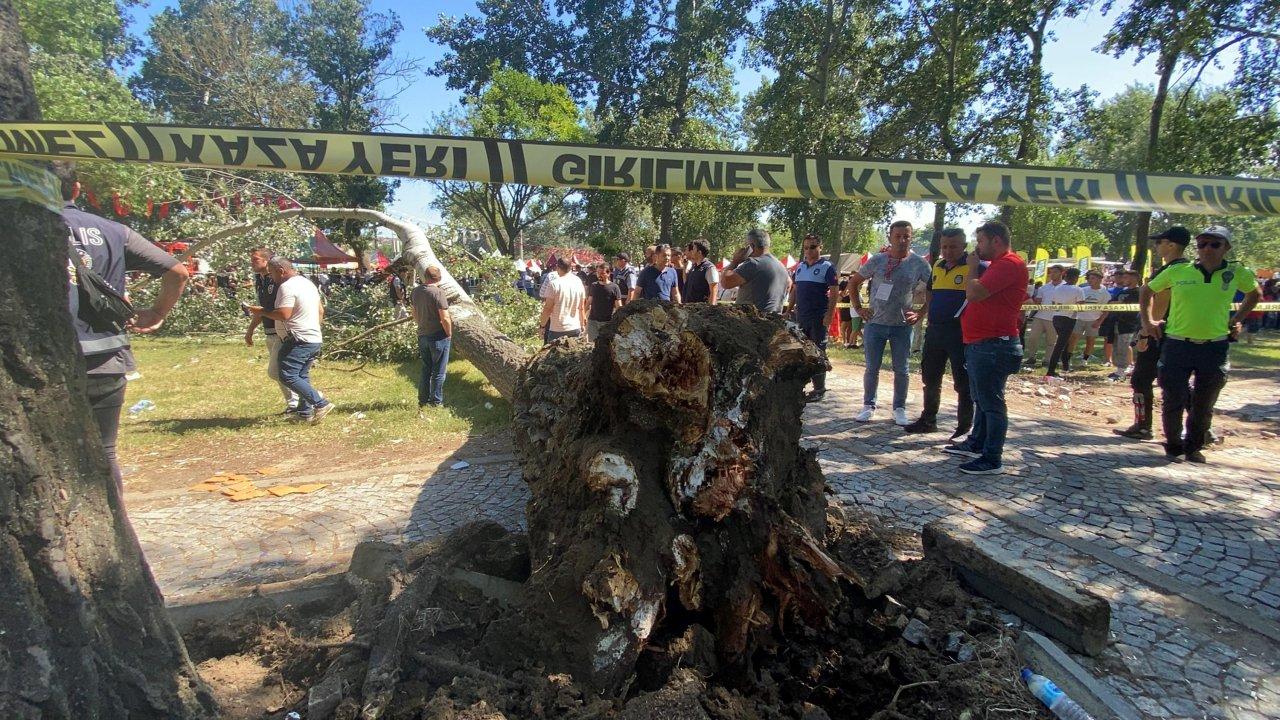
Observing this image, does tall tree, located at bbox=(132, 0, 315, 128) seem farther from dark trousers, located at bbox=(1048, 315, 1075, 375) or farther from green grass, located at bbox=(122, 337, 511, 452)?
dark trousers, located at bbox=(1048, 315, 1075, 375)

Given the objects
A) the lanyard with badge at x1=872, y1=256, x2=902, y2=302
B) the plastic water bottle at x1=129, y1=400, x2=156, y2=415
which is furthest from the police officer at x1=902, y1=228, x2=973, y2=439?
the plastic water bottle at x1=129, y1=400, x2=156, y2=415

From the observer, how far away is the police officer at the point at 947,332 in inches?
212

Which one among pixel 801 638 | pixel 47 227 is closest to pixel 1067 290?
pixel 801 638

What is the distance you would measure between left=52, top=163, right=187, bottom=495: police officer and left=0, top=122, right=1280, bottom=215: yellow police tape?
649mm

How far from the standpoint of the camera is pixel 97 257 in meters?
3.09

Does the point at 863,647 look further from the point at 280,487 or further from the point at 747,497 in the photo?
the point at 280,487

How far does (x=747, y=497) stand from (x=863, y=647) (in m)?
0.80

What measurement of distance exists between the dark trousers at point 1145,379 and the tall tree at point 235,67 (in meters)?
27.1

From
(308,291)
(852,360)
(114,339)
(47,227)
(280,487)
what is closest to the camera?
(47,227)

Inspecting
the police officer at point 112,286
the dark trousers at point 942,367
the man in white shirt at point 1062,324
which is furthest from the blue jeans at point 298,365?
the man in white shirt at point 1062,324

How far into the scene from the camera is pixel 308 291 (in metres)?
6.38

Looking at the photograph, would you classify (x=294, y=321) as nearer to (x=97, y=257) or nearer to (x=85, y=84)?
(x=97, y=257)

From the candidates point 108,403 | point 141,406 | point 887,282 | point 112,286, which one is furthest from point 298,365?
point 887,282

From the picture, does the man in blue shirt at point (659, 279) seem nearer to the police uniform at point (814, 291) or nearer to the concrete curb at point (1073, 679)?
the police uniform at point (814, 291)
